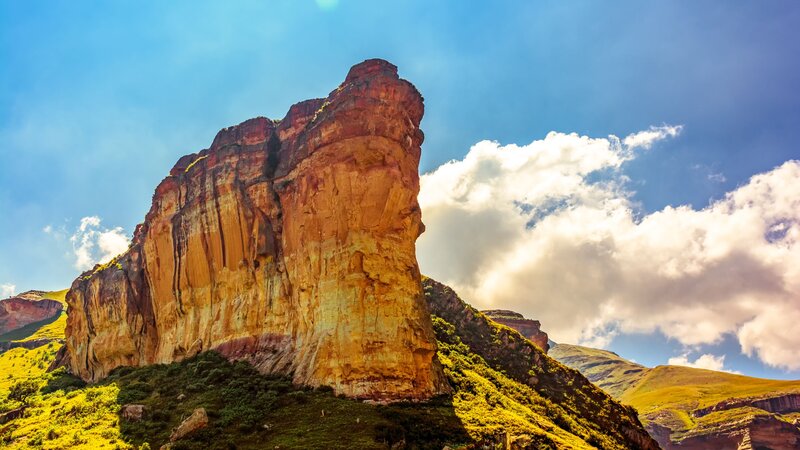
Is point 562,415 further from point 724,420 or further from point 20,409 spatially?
point 724,420

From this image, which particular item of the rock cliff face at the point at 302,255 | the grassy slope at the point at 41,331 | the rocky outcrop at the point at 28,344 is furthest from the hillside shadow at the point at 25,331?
the rock cliff face at the point at 302,255

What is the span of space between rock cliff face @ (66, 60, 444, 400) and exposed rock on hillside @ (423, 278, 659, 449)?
1244 centimetres

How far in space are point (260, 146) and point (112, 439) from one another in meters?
33.6

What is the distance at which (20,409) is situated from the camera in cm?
5188

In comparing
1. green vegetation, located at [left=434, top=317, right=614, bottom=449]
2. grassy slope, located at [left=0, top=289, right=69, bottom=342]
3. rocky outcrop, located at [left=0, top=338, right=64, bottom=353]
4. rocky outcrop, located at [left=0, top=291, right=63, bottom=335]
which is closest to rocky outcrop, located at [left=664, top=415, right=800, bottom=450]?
green vegetation, located at [left=434, top=317, right=614, bottom=449]

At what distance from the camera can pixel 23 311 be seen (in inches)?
6152

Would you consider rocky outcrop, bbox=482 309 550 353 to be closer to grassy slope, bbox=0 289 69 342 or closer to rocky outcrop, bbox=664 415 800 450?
rocky outcrop, bbox=664 415 800 450

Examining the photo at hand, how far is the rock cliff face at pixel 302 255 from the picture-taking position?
44875 millimetres

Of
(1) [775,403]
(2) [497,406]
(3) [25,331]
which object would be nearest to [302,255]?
(2) [497,406]

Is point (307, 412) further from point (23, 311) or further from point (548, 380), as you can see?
point (23, 311)

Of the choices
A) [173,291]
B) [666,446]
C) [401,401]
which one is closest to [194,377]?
[173,291]

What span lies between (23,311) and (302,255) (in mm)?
146027

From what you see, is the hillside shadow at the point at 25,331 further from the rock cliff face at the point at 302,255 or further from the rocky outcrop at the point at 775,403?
the rocky outcrop at the point at 775,403

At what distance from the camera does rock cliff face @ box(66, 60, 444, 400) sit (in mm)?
44875
